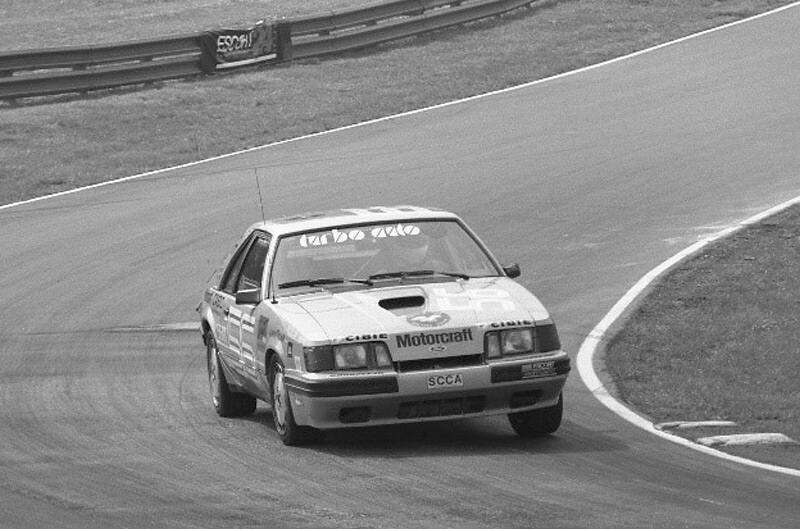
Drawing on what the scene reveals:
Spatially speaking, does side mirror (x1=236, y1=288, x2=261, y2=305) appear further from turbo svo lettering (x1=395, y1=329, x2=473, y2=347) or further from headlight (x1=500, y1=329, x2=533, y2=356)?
headlight (x1=500, y1=329, x2=533, y2=356)

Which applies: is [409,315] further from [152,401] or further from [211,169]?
[211,169]

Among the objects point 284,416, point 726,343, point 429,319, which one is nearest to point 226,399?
point 284,416

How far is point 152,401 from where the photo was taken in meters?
12.2

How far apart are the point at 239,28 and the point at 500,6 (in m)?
6.64

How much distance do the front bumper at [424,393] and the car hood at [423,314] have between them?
17cm

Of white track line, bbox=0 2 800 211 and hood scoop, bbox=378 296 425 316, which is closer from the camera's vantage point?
hood scoop, bbox=378 296 425 316

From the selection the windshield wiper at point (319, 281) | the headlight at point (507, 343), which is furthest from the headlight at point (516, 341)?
the windshield wiper at point (319, 281)

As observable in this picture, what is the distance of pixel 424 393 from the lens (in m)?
9.84

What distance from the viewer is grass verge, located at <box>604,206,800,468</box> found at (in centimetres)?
1116

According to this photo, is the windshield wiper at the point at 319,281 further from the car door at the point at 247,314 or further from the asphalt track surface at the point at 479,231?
the asphalt track surface at the point at 479,231

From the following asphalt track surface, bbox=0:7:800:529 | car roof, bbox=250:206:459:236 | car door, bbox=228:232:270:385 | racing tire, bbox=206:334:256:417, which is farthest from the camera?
racing tire, bbox=206:334:256:417

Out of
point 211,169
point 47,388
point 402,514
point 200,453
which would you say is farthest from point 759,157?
point 402,514

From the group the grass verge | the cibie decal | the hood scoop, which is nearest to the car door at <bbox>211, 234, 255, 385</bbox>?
the hood scoop

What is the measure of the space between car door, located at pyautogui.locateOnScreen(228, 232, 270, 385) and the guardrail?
57.8 feet
